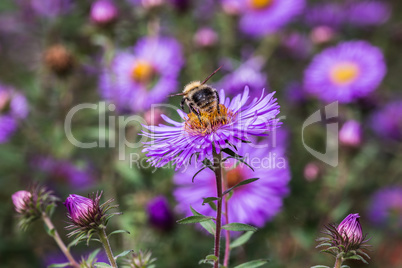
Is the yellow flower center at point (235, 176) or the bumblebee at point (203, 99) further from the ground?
the bumblebee at point (203, 99)

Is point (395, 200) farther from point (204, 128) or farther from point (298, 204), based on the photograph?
point (204, 128)

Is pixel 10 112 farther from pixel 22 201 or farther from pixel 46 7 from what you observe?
pixel 22 201

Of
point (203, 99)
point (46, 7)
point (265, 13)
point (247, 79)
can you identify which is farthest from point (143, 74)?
point (203, 99)

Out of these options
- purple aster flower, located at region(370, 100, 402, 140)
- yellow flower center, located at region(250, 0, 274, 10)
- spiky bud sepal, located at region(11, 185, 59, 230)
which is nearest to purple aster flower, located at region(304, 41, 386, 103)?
purple aster flower, located at region(370, 100, 402, 140)

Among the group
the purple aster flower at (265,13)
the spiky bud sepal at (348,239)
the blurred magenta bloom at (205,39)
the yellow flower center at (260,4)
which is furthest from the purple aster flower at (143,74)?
the spiky bud sepal at (348,239)

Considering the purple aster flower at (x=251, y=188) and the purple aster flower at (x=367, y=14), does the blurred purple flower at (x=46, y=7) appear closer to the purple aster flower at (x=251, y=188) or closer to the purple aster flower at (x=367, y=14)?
the purple aster flower at (x=251, y=188)

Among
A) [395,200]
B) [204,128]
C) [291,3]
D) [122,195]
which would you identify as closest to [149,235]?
[122,195]

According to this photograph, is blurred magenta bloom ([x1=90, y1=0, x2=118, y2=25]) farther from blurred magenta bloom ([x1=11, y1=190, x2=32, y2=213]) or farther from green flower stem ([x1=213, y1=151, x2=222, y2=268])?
green flower stem ([x1=213, y1=151, x2=222, y2=268])
